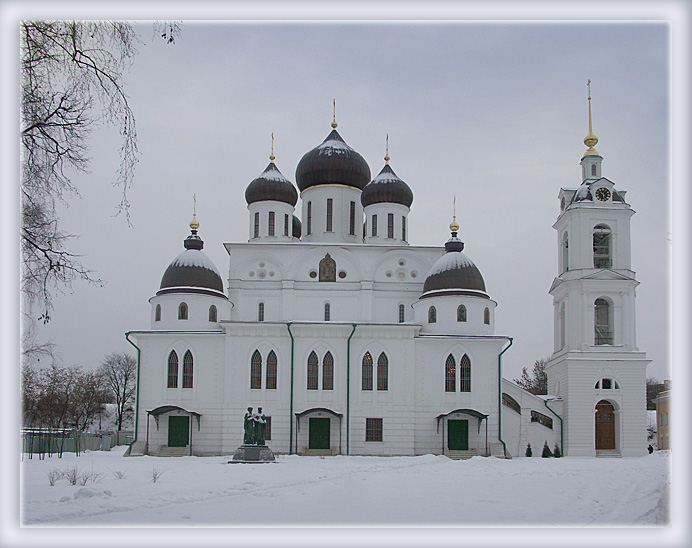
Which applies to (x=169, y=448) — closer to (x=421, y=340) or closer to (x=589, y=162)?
(x=421, y=340)

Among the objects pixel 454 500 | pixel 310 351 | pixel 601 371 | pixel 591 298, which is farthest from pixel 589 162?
pixel 454 500

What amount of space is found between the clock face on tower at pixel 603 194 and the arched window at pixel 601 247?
1148 mm

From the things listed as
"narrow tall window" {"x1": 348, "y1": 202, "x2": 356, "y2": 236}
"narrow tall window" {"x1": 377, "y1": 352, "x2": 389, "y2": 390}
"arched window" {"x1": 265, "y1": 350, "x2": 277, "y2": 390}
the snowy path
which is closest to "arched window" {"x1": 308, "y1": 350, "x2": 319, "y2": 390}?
"arched window" {"x1": 265, "y1": 350, "x2": 277, "y2": 390}

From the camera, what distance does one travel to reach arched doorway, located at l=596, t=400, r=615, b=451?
33531 millimetres

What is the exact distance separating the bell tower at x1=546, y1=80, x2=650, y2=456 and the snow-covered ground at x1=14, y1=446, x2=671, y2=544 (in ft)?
40.7

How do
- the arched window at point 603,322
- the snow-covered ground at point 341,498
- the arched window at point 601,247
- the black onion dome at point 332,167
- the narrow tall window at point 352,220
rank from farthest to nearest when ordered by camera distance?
the narrow tall window at point 352,220 → the black onion dome at point 332,167 → the arched window at point 601,247 → the arched window at point 603,322 → the snow-covered ground at point 341,498

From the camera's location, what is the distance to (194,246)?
112 feet

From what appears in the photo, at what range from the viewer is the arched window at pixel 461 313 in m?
32.4

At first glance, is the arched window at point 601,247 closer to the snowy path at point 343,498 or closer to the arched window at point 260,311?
the arched window at point 260,311

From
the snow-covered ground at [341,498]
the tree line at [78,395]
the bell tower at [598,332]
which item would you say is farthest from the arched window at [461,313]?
the tree line at [78,395]

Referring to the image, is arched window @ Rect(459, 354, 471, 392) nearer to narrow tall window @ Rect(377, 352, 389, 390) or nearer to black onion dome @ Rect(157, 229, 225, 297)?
narrow tall window @ Rect(377, 352, 389, 390)

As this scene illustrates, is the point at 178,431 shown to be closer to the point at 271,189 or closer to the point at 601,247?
the point at 271,189

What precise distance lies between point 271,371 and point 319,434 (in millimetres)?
3018

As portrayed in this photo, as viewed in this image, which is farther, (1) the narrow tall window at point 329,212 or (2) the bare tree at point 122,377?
(2) the bare tree at point 122,377
